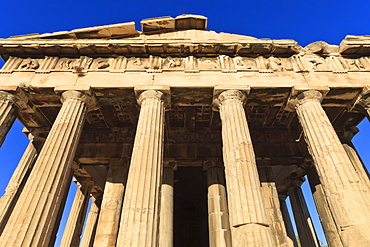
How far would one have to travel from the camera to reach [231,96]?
37.4ft

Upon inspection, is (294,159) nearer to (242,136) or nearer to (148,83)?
(242,136)

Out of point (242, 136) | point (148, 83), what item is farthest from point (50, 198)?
point (242, 136)

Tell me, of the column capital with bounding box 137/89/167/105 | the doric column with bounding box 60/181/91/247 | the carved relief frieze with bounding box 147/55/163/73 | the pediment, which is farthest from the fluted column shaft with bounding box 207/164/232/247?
the doric column with bounding box 60/181/91/247

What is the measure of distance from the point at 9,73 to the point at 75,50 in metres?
3.29

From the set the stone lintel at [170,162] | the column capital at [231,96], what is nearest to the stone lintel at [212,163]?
the stone lintel at [170,162]

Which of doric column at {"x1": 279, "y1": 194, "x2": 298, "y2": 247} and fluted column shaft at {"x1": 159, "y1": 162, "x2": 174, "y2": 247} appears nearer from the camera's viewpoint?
fluted column shaft at {"x1": 159, "y1": 162, "x2": 174, "y2": 247}

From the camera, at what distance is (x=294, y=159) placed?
1514 cm

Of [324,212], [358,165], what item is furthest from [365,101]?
[324,212]

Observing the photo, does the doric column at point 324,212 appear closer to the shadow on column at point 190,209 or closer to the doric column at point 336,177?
the doric column at point 336,177

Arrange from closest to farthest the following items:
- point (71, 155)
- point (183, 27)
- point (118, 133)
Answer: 1. point (71, 155)
2. point (183, 27)
3. point (118, 133)

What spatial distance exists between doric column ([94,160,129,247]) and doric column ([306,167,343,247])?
1043cm

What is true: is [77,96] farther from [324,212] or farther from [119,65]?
[324,212]

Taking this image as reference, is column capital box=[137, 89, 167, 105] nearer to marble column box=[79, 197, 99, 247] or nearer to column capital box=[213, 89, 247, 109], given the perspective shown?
column capital box=[213, 89, 247, 109]

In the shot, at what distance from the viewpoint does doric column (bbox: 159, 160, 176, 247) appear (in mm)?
11984
